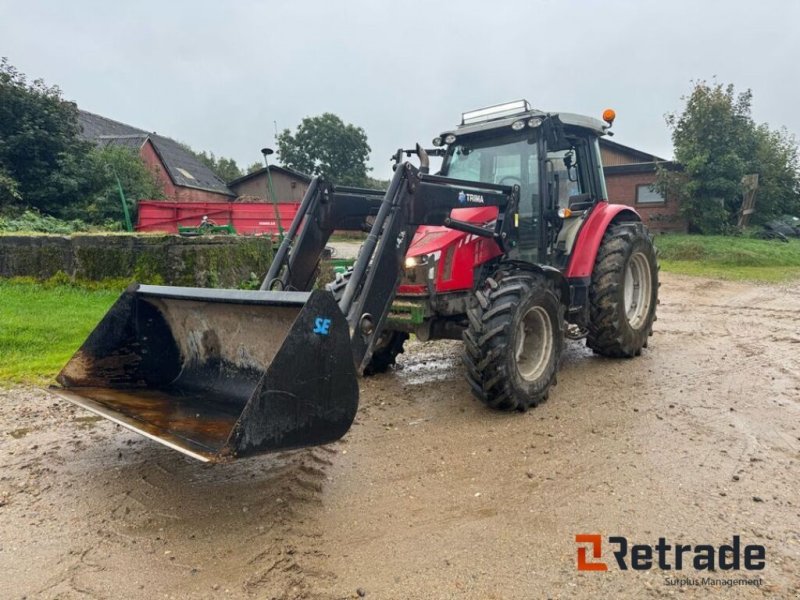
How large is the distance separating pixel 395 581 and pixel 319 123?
49088 millimetres

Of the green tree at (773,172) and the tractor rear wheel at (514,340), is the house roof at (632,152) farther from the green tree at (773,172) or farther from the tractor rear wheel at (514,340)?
the tractor rear wheel at (514,340)

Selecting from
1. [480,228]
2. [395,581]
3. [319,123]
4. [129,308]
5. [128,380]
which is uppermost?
[319,123]

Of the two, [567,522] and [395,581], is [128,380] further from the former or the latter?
[567,522]

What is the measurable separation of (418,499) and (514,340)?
158 cm

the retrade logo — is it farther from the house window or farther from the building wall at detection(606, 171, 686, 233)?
the house window

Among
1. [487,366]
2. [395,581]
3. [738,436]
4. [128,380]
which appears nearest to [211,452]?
[395,581]

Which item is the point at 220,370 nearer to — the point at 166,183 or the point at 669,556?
the point at 669,556

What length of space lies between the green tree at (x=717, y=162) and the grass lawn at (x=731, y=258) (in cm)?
197

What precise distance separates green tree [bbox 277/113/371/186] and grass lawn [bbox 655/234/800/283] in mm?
32851

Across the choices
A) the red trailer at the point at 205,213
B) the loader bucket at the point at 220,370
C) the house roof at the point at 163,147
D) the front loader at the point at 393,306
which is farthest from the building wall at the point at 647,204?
the house roof at the point at 163,147

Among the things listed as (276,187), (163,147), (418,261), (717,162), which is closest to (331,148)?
(276,187)

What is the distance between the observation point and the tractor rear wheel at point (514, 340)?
165 inches

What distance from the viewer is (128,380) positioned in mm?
4047

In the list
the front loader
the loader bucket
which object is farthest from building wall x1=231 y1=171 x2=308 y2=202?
the loader bucket
